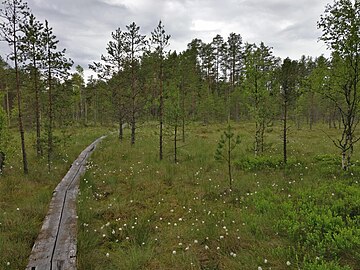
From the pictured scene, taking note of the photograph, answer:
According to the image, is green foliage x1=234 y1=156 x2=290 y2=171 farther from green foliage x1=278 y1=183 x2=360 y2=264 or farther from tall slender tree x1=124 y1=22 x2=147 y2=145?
tall slender tree x1=124 y1=22 x2=147 y2=145

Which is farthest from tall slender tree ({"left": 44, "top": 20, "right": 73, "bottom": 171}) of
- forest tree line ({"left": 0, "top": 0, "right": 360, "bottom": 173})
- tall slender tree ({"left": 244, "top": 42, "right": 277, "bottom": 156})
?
tall slender tree ({"left": 244, "top": 42, "right": 277, "bottom": 156})

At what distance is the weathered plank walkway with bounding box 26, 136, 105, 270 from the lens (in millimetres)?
5401

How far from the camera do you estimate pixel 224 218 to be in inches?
297

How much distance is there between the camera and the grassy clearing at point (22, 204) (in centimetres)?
611

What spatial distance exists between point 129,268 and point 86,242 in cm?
171

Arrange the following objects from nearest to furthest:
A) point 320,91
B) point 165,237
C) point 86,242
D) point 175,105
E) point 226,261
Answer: point 226,261 → point 86,242 → point 165,237 → point 320,91 → point 175,105

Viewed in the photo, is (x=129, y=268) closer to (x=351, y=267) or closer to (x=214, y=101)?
(x=351, y=267)

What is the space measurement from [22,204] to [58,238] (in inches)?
153

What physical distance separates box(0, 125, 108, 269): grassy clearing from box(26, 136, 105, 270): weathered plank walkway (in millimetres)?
348

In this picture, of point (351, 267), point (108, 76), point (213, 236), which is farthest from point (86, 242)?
point (108, 76)

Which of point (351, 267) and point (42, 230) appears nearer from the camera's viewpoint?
point (351, 267)

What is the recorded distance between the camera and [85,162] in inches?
631

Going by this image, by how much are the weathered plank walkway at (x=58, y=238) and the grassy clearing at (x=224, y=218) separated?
295 millimetres

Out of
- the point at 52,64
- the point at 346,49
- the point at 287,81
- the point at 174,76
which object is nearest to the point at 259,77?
the point at 287,81
